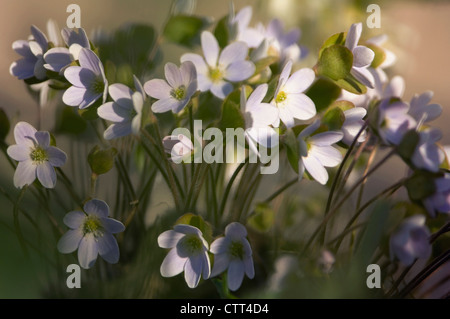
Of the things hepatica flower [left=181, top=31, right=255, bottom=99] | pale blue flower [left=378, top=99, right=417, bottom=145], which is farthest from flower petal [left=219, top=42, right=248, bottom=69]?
pale blue flower [left=378, top=99, right=417, bottom=145]

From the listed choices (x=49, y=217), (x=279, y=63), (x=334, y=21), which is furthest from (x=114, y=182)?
(x=334, y=21)

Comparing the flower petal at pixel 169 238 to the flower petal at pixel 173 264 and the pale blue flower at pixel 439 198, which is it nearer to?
the flower petal at pixel 173 264

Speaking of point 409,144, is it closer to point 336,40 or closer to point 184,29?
point 336,40

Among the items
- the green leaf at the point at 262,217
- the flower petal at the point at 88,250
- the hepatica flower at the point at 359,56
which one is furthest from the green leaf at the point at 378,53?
the flower petal at the point at 88,250

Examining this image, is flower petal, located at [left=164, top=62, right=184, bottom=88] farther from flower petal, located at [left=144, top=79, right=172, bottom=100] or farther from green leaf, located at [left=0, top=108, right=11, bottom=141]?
green leaf, located at [left=0, top=108, right=11, bottom=141]

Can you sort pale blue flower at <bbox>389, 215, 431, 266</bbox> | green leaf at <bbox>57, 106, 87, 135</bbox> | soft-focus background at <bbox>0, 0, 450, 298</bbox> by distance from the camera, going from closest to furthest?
pale blue flower at <bbox>389, 215, 431, 266</bbox>, green leaf at <bbox>57, 106, 87, 135</bbox>, soft-focus background at <bbox>0, 0, 450, 298</bbox>

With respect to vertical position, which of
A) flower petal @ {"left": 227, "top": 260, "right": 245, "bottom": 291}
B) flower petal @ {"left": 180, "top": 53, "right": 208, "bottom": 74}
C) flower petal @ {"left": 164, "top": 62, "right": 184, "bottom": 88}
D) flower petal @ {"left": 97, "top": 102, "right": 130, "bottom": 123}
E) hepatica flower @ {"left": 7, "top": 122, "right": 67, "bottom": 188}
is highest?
flower petal @ {"left": 164, "top": 62, "right": 184, "bottom": 88}

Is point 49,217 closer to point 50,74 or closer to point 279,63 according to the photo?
point 50,74
